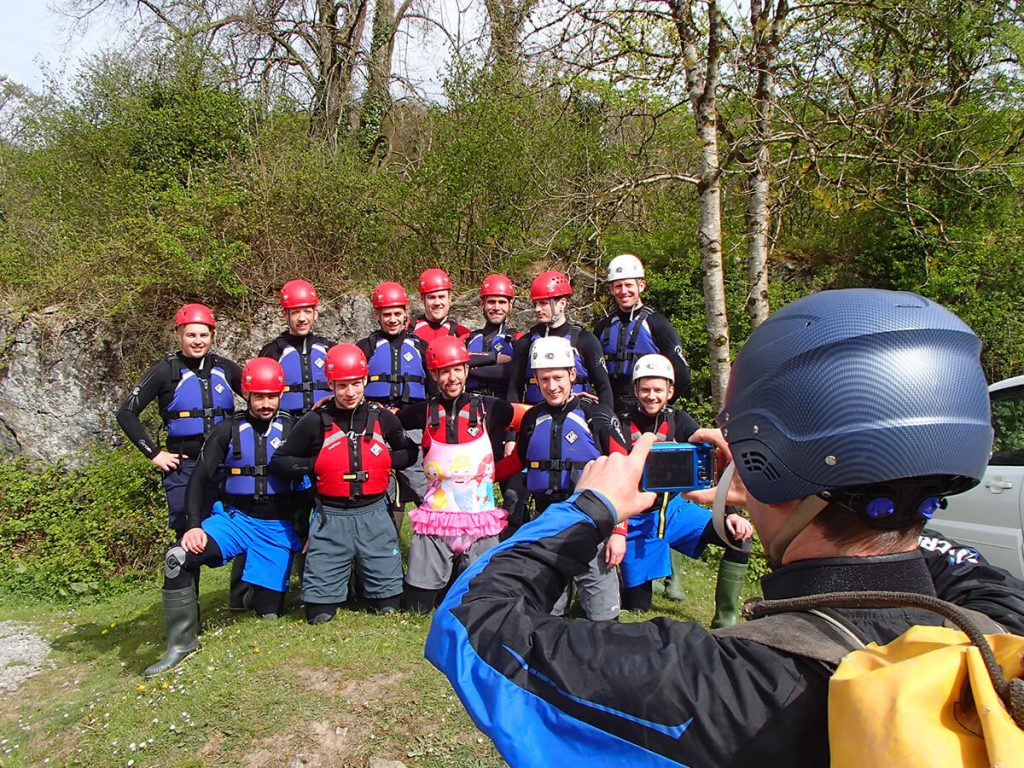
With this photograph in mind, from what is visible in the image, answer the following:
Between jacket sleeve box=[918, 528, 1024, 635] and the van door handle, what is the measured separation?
14.4 ft

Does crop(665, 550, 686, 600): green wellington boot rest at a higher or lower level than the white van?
lower

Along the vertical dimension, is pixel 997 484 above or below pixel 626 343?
below

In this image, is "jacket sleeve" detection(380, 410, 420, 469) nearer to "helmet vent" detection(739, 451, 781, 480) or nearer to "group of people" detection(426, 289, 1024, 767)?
"group of people" detection(426, 289, 1024, 767)

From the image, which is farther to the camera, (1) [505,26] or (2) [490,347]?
(1) [505,26]

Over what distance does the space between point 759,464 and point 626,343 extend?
543 cm

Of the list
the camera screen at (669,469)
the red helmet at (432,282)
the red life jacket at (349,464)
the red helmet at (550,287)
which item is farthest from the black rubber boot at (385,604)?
the camera screen at (669,469)

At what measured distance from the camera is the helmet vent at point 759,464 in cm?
135

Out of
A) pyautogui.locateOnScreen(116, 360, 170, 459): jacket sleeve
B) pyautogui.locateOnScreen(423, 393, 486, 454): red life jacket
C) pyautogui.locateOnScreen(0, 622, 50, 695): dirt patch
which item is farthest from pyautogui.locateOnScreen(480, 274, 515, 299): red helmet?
pyautogui.locateOnScreen(0, 622, 50, 695): dirt patch

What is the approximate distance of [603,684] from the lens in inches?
46.1

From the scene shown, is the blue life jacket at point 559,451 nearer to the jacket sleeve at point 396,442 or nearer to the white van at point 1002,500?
the jacket sleeve at point 396,442

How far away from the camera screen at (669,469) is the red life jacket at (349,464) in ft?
12.7

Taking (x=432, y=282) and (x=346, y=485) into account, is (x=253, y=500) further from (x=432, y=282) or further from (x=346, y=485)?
(x=432, y=282)

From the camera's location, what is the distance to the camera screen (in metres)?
1.92

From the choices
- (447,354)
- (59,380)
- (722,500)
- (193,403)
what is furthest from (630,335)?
(59,380)
